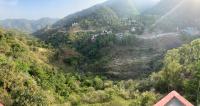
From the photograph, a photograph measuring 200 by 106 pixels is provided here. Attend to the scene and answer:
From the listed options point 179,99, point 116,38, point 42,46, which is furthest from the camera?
point 116,38

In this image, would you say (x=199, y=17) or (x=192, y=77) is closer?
(x=192, y=77)

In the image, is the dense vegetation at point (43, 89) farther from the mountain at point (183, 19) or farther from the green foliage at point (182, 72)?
the mountain at point (183, 19)

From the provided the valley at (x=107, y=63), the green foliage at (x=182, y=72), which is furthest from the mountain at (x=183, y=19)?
the green foliage at (x=182, y=72)

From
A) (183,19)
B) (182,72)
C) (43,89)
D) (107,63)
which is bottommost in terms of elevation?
(107,63)

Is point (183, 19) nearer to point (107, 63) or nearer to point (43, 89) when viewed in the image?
point (107, 63)

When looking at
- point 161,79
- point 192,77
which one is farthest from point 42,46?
point 192,77

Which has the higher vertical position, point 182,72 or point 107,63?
point 182,72

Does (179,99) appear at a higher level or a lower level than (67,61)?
higher

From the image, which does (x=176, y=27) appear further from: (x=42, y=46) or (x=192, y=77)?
(x=192, y=77)

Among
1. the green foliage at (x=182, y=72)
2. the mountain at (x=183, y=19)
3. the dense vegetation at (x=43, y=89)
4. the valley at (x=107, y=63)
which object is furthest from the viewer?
the mountain at (x=183, y=19)

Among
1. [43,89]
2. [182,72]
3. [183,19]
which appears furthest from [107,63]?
[183,19]

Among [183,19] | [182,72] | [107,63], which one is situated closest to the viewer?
[182,72]
